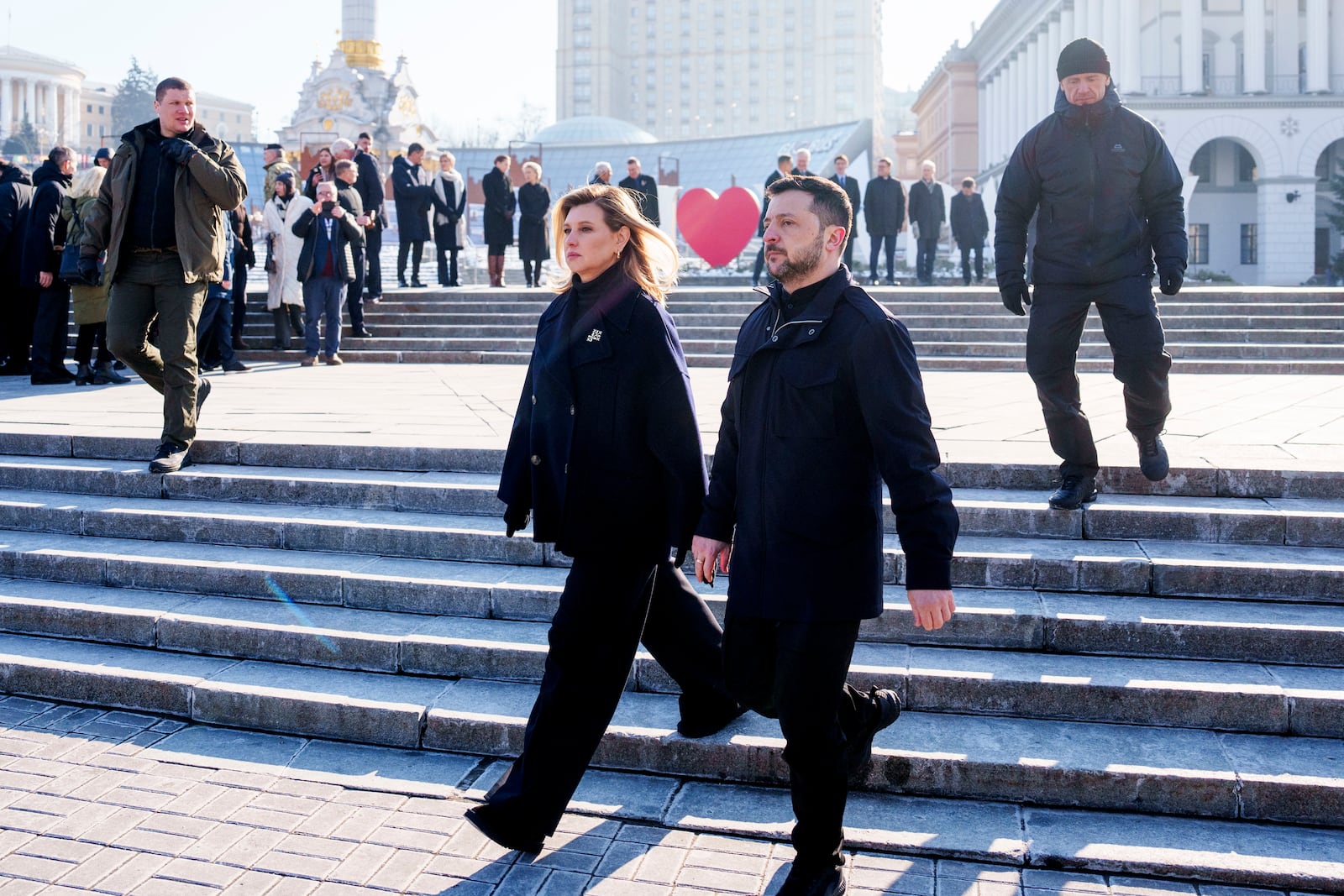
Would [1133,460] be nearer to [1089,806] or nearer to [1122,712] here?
[1122,712]

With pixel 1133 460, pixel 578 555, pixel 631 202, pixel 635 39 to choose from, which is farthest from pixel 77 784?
pixel 635 39

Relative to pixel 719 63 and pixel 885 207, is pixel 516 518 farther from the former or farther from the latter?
pixel 719 63

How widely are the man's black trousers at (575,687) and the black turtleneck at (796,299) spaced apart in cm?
88

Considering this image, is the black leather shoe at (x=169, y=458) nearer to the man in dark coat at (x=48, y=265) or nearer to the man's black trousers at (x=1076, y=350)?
the man's black trousers at (x=1076, y=350)

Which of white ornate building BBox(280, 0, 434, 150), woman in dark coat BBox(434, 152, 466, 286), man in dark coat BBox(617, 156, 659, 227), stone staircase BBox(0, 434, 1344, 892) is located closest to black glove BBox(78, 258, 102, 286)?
stone staircase BBox(0, 434, 1344, 892)

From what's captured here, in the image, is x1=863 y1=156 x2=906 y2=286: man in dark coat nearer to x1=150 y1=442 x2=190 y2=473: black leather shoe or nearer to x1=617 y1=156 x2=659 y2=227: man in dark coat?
x1=617 y1=156 x2=659 y2=227: man in dark coat

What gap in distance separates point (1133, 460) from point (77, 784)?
4.85 m

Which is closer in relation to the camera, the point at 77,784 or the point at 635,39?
the point at 77,784

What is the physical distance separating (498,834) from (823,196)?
6.61ft

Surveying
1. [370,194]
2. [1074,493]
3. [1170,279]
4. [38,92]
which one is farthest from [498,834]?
[38,92]

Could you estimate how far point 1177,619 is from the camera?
179 inches

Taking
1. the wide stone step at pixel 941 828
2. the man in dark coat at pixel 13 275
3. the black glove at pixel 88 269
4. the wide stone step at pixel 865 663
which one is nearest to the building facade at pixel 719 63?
the man in dark coat at pixel 13 275

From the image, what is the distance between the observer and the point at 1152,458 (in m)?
5.45

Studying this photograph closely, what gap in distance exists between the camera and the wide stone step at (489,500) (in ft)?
17.1
